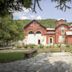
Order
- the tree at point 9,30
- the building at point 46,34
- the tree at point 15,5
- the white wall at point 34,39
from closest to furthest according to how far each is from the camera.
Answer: the tree at point 15,5 → the tree at point 9,30 → the building at point 46,34 → the white wall at point 34,39

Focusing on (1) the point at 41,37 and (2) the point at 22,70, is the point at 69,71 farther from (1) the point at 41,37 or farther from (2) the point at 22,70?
(1) the point at 41,37

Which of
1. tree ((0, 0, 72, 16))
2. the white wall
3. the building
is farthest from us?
the white wall

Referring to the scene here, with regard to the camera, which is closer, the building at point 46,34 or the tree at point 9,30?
the tree at point 9,30

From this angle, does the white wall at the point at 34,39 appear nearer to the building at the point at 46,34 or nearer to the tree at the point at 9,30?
the building at the point at 46,34

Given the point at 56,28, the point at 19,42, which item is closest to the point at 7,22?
the point at 19,42

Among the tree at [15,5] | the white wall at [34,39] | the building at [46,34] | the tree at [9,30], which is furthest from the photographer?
the white wall at [34,39]

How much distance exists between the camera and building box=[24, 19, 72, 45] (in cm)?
6044

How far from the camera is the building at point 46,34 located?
2379 inches

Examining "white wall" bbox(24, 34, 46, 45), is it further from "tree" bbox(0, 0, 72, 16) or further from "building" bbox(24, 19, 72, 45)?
"tree" bbox(0, 0, 72, 16)

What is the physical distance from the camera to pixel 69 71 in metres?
16.4

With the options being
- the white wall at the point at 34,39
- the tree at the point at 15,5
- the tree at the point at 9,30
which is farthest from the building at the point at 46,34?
the tree at the point at 15,5

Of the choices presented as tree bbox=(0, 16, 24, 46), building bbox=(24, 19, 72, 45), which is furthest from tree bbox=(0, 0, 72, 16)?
building bbox=(24, 19, 72, 45)

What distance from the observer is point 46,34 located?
200ft

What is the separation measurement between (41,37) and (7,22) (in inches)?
672
